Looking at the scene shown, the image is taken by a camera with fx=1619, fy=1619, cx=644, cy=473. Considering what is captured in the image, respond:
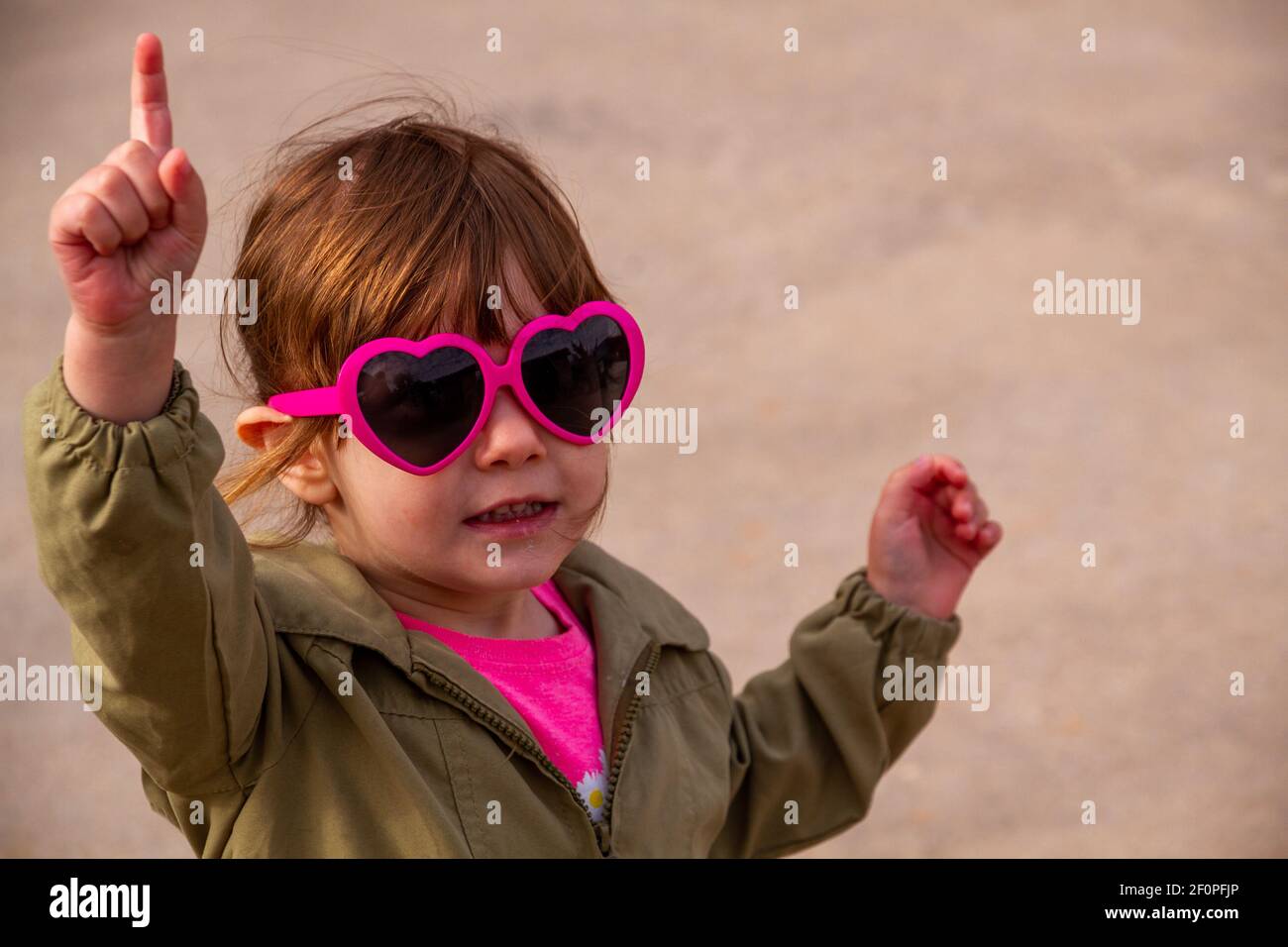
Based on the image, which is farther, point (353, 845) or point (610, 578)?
point (610, 578)

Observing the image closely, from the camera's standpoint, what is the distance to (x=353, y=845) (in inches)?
56.6

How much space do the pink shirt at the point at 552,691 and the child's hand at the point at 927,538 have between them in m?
0.47

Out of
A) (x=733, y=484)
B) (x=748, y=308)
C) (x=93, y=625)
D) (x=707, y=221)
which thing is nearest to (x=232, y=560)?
(x=93, y=625)

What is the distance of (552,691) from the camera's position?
1.66 metres

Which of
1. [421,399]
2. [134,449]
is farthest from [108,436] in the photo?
[421,399]

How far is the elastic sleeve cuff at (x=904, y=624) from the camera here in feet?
6.45

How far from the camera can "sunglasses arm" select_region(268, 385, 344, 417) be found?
1530mm

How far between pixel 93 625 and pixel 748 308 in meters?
3.25

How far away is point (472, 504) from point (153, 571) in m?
0.38

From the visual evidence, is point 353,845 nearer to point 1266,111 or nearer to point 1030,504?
point 1030,504

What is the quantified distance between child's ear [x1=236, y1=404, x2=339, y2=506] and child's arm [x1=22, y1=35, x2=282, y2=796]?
0.30 m

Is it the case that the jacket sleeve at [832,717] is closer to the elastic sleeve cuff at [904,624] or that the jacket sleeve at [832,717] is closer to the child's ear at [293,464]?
the elastic sleeve cuff at [904,624]
